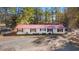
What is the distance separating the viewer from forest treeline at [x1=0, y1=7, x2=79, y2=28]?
210cm

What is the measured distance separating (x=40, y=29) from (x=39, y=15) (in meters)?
0.18

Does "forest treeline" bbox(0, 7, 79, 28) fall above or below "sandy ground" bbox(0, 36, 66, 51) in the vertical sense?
above

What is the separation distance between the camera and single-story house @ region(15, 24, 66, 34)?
211 cm

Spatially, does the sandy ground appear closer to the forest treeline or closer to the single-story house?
the single-story house

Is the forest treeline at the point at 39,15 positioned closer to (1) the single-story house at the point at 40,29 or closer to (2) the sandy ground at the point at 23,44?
(1) the single-story house at the point at 40,29

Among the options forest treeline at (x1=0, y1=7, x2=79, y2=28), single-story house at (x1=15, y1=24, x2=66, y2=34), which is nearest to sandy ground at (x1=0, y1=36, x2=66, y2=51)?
single-story house at (x1=15, y1=24, x2=66, y2=34)

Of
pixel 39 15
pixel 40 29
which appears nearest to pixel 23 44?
pixel 40 29

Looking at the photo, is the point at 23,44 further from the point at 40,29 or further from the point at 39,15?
the point at 39,15

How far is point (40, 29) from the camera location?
83.3 inches

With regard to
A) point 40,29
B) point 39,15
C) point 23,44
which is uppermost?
point 39,15

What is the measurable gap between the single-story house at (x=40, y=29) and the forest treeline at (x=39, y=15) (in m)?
0.05

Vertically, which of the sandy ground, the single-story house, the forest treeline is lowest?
the sandy ground

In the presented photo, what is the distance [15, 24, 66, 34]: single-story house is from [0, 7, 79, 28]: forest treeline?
51 mm
